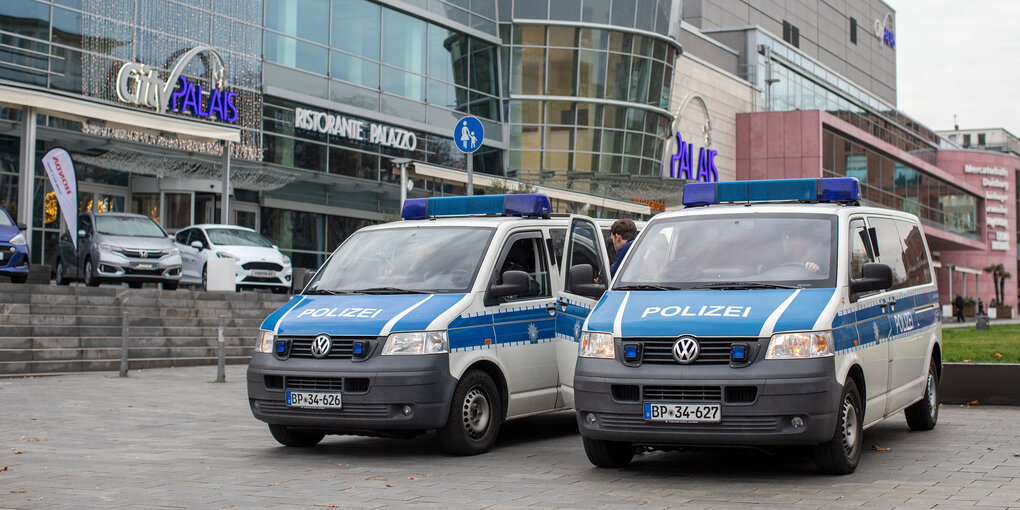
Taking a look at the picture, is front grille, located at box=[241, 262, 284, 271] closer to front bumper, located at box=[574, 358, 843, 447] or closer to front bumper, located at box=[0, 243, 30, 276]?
front bumper, located at box=[0, 243, 30, 276]

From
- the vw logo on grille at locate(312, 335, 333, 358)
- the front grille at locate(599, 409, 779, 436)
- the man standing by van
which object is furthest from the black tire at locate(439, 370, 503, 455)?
the man standing by van

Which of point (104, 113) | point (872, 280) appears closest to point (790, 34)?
point (104, 113)

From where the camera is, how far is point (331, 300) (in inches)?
369

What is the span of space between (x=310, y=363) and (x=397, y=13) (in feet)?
91.4

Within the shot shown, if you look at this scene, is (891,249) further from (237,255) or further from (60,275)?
(60,275)

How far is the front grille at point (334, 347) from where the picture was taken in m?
8.73

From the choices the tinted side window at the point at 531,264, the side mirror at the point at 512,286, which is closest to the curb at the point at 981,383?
the tinted side window at the point at 531,264

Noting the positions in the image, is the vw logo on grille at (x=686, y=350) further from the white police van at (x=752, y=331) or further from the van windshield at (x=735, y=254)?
the van windshield at (x=735, y=254)

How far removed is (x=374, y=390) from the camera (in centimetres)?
858

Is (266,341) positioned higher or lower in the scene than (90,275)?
lower

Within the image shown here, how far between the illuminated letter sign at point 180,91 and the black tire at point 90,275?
6513 millimetres

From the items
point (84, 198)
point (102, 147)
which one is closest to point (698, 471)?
point (102, 147)

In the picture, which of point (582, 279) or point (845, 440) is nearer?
point (845, 440)

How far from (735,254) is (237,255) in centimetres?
1772
